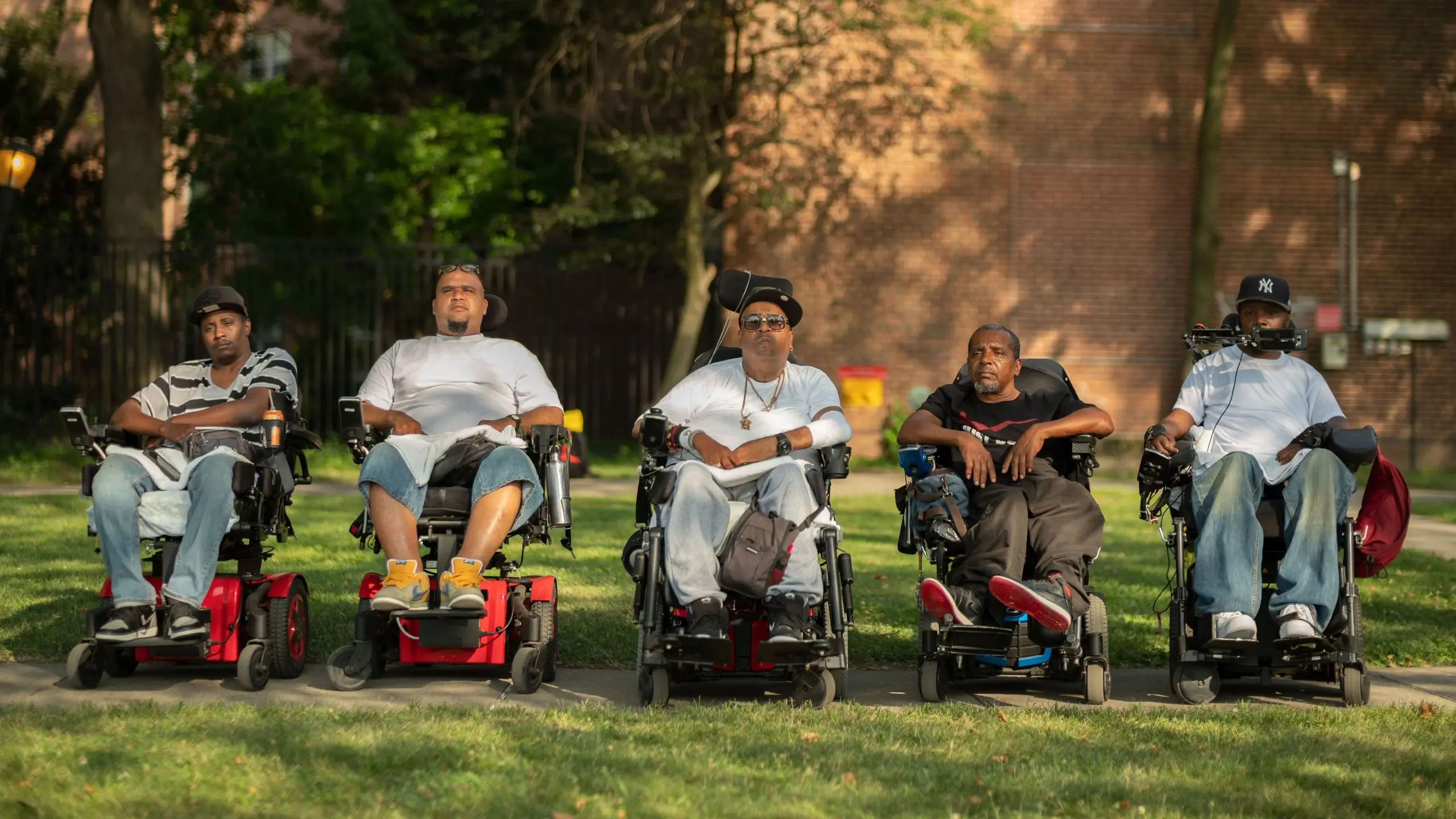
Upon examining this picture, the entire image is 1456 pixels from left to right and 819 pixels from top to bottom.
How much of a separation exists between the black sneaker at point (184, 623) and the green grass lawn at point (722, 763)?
0.62 m

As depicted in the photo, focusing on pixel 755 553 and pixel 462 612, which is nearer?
pixel 755 553

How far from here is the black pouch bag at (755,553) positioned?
19.9 ft

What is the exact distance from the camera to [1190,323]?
2023cm

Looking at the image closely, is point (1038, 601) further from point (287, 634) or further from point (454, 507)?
point (287, 634)

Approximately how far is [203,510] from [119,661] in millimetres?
785

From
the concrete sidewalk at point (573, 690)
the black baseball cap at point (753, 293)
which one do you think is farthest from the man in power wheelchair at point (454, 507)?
the black baseball cap at point (753, 293)

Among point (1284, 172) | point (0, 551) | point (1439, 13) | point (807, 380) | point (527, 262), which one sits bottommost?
point (0, 551)

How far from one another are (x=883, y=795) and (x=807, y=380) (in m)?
2.73

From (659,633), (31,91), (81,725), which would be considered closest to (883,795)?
(659,633)

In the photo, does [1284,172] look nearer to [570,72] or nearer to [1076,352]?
[1076,352]

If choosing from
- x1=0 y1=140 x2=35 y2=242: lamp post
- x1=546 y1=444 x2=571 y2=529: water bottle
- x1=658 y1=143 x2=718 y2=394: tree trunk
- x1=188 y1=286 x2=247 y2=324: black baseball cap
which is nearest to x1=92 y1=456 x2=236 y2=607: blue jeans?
x1=188 y1=286 x2=247 y2=324: black baseball cap

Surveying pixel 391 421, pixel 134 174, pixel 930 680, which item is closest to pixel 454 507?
pixel 391 421

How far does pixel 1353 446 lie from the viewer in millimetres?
6262

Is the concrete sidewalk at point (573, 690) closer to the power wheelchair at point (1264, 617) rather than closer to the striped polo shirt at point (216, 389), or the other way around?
the power wheelchair at point (1264, 617)
